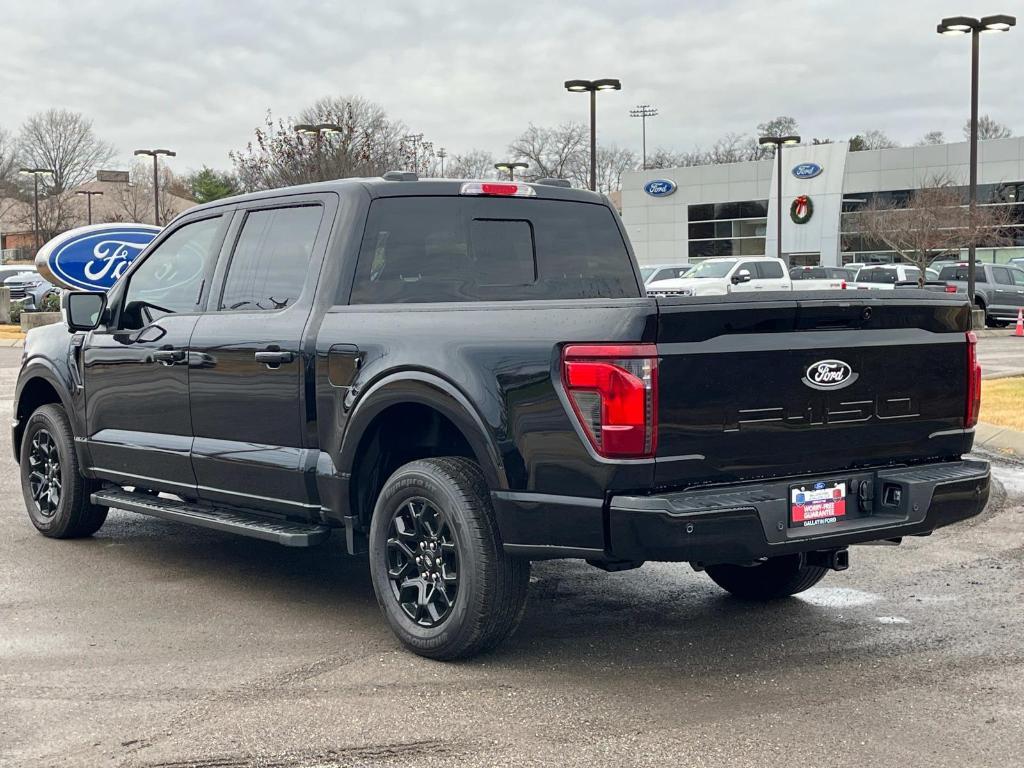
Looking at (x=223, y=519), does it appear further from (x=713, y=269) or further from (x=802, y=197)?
(x=802, y=197)

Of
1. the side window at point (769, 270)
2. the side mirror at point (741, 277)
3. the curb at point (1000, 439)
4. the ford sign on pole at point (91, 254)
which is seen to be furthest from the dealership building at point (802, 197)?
the ford sign on pole at point (91, 254)

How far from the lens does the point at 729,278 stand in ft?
108

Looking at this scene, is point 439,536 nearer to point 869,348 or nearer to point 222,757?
point 222,757

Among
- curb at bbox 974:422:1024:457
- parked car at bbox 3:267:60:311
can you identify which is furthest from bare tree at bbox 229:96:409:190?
curb at bbox 974:422:1024:457

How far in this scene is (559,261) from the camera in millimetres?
6441

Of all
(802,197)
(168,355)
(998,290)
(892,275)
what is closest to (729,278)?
(998,290)

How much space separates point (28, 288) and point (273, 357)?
138ft

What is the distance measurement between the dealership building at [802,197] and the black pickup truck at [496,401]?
5323cm

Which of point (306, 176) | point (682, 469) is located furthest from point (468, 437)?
point (306, 176)

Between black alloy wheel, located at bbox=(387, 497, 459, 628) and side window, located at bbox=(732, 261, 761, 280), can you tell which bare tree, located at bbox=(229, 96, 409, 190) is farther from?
black alloy wheel, located at bbox=(387, 497, 459, 628)

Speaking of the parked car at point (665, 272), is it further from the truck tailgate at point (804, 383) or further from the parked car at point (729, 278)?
the truck tailgate at point (804, 383)

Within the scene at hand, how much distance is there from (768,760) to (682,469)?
1042 millimetres

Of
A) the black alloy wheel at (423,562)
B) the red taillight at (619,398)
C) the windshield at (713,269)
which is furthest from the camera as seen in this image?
the windshield at (713,269)

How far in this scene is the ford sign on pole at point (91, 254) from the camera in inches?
516
